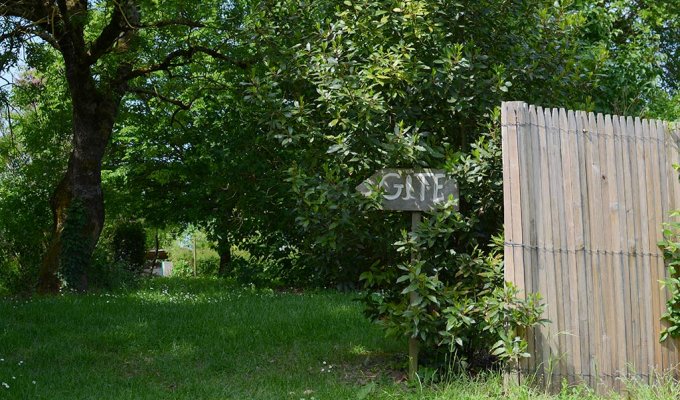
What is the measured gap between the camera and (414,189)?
6.06 m

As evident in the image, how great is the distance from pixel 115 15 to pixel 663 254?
10.1 metres

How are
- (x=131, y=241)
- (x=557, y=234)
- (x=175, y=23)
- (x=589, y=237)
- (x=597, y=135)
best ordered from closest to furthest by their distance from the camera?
1. (x=557, y=234)
2. (x=589, y=237)
3. (x=597, y=135)
4. (x=175, y=23)
5. (x=131, y=241)

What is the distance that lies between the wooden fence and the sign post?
21.8 inches

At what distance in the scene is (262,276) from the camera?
15.9m

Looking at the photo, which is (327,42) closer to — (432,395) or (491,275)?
(491,275)

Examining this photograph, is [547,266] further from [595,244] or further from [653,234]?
[653,234]

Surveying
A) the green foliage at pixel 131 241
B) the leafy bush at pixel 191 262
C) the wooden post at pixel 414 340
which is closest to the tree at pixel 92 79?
the green foliage at pixel 131 241

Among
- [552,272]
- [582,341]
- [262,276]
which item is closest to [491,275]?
[552,272]

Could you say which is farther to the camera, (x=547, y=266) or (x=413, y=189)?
(x=413, y=189)

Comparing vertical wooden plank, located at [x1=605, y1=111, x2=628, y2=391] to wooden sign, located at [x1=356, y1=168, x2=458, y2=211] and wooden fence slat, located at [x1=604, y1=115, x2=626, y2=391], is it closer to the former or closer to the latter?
wooden fence slat, located at [x1=604, y1=115, x2=626, y2=391]

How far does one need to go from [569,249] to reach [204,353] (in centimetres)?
388

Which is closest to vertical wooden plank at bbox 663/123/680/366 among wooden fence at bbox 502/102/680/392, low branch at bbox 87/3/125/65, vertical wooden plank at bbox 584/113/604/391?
wooden fence at bbox 502/102/680/392

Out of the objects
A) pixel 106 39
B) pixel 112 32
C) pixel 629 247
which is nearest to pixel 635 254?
pixel 629 247

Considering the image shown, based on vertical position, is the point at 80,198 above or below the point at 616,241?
above
